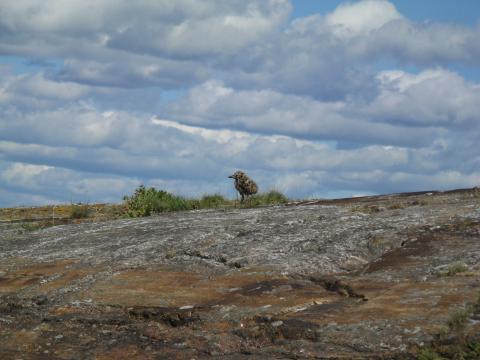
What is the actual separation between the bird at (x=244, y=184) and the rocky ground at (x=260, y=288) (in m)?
4.19

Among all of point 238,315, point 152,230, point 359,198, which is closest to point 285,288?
point 238,315

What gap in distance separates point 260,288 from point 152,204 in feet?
35.9

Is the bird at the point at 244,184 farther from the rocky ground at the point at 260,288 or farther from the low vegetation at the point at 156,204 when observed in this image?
the rocky ground at the point at 260,288

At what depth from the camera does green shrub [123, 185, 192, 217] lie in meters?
21.7

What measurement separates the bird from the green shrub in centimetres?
190

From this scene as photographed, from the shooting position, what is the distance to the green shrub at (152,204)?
21672mm

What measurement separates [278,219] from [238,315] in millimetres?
5082

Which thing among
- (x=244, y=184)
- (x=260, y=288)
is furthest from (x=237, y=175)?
(x=260, y=288)

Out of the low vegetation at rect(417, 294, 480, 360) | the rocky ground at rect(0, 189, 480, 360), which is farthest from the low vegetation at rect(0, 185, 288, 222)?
the low vegetation at rect(417, 294, 480, 360)

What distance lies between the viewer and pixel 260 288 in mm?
11234

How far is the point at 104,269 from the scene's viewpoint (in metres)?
13.4

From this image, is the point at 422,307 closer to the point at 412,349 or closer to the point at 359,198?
the point at 412,349

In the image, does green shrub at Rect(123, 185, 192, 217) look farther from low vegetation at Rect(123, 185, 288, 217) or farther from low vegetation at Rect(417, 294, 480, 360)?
low vegetation at Rect(417, 294, 480, 360)

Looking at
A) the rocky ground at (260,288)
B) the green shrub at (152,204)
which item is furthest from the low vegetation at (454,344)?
the green shrub at (152,204)
